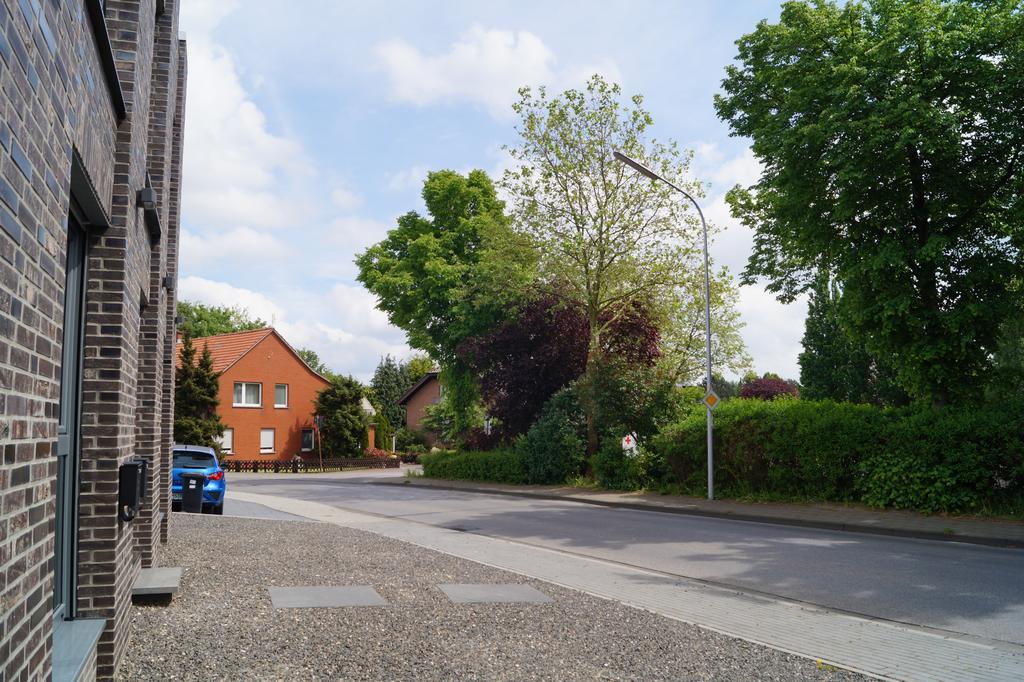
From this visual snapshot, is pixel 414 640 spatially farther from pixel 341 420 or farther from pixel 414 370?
pixel 414 370

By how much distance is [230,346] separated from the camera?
169ft

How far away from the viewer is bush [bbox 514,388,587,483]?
2711 cm

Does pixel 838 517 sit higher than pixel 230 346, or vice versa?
pixel 230 346

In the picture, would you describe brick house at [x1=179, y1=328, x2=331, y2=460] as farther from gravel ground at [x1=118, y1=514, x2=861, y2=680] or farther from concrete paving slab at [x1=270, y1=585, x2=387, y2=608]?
gravel ground at [x1=118, y1=514, x2=861, y2=680]

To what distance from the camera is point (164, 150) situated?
347 inches

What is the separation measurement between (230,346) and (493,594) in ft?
153

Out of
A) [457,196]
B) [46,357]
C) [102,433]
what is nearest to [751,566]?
[102,433]

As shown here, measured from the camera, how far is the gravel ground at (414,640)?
17.5ft

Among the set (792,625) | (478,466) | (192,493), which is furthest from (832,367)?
(792,625)

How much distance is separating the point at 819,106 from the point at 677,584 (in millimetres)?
11839

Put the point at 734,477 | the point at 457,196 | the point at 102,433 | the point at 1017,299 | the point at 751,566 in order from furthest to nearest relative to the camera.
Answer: the point at 457,196 < the point at 734,477 < the point at 1017,299 < the point at 751,566 < the point at 102,433

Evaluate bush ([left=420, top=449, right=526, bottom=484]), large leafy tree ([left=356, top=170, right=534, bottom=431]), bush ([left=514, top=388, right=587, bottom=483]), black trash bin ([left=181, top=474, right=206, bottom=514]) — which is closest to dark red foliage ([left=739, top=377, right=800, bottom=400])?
large leafy tree ([left=356, top=170, right=534, bottom=431])

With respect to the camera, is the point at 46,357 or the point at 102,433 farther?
the point at 102,433

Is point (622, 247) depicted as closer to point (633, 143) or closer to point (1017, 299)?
point (633, 143)
